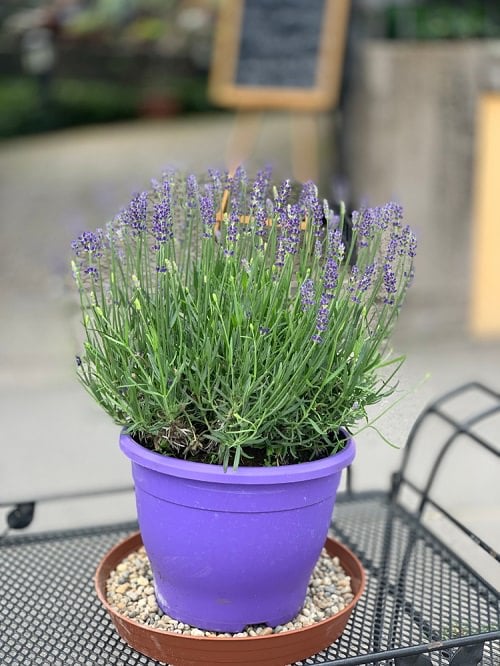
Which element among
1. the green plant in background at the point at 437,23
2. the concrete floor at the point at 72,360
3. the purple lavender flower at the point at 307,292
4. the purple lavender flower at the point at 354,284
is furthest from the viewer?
the green plant in background at the point at 437,23

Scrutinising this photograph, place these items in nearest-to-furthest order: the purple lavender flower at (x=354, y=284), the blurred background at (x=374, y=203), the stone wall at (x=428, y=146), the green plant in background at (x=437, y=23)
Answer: the purple lavender flower at (x=354, y=284), the blurred background at (x=374, y=203), the stone wall at (x=428, y=146), the green plant in background at (x=437, y=23)

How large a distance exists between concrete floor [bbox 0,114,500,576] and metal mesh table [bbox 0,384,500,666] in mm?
217

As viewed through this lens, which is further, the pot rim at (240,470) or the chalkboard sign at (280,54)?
the chalkboard sign at (280,54)

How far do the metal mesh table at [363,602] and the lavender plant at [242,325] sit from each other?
0.39 meters

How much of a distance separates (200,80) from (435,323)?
7.17m

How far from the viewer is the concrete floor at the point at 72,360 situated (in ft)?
11.3

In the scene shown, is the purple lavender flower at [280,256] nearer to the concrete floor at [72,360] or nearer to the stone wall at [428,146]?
the concrete floor at [72,360]

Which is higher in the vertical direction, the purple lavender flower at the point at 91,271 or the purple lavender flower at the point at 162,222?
the purple lavender flower at the point at 162,222

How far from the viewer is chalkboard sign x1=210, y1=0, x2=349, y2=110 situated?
546 centimetres

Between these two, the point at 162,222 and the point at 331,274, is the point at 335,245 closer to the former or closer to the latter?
the point at 331,274

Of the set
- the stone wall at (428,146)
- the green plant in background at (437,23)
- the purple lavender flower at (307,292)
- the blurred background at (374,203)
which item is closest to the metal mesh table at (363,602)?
the blurred background at (374,203)

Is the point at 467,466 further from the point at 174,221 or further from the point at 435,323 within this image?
the point at 174,221

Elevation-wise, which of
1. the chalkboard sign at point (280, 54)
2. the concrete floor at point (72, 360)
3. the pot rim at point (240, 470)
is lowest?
the concrete floor at point (72, 360)

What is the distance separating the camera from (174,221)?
196 cm
